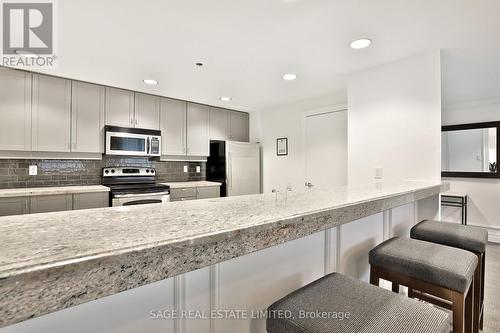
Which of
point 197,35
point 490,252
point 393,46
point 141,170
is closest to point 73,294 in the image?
point 197,35

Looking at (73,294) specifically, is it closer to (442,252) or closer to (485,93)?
(442,252)

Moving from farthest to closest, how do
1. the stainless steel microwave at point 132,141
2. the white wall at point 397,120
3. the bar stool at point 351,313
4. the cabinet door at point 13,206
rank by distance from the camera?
1. the stainless steel microwave at point 132,141
2. the cabinet door at point 13,206
3. the white wall at point 397,120
4. the bar stool at point 351,313

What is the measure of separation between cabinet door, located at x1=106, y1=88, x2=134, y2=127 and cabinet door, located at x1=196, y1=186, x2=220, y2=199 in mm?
1403

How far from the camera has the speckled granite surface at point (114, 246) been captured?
12.4 inches

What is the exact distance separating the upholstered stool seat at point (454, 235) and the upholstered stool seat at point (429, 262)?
39 cm

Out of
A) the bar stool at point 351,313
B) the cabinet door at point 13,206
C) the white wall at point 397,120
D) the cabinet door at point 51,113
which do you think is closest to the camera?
the bar stool at point 351,313

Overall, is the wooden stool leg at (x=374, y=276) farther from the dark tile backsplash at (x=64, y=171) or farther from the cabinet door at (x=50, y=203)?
the dark tile backsplash at (x=64, y=171)

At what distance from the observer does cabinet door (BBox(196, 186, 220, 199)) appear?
12.9ft

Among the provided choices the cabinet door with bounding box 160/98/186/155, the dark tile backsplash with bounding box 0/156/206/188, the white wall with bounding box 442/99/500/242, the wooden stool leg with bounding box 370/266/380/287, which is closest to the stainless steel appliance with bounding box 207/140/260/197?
the cabinet door with bounding box 160/98/186/155

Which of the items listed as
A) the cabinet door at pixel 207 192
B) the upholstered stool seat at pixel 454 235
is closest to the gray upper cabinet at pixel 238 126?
the cabinet door at pixel 207 192

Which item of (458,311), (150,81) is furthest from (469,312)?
(150,81)

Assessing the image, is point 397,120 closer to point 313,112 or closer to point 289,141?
point 313,112

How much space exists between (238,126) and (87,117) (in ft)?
8.15

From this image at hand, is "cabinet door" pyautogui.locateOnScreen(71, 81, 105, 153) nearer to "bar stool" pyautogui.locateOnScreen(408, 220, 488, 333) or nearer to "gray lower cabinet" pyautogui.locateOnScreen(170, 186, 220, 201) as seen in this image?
"gray lower cabinet" pyautogui.locateOnScreen(170, 186, 220, 201)
